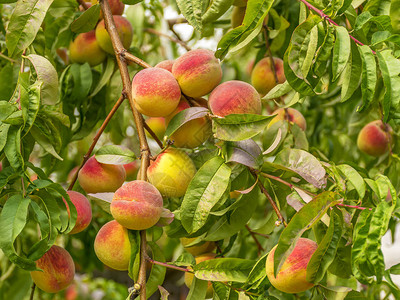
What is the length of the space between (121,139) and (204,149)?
2.09 feet

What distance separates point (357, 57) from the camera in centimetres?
94

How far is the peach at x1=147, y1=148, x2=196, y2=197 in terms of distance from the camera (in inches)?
36.7

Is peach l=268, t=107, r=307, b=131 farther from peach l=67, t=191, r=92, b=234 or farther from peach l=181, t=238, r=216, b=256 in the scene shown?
peach l=67, t=191, r=92, b=234

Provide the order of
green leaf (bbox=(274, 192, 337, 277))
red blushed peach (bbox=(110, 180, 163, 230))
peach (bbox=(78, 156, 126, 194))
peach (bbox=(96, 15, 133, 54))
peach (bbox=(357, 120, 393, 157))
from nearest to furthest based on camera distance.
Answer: green leaf (bbox=(274, 192, 337, 277)) < red blushed peach (bbox=(110, 180, 163, 230)) < peach (bbox=(78, 156, 126, 194)) < peach (bbox=(96, 15, 133, 54)) < peach (bbox=(357, 120, 393, 157))

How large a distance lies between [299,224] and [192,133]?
0.94 ft

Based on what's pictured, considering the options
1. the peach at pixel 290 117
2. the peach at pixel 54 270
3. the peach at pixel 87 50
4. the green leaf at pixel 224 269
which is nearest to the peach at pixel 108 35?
the peach at pixel 87 50

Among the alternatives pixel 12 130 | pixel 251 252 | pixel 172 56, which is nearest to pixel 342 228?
pixel 12 130

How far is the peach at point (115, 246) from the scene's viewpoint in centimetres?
92

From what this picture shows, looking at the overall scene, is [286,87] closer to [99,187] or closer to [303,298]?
[99,187]

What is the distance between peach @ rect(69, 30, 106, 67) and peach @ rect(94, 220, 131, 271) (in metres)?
0.59

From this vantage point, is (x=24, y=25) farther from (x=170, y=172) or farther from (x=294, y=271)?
(x=294, y=271)

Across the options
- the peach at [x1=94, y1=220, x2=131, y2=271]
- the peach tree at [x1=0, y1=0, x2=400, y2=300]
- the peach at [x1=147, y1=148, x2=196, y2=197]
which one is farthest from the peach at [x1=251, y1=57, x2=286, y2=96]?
the peach at [x1=94, y1=220, x2=131, y2=271]

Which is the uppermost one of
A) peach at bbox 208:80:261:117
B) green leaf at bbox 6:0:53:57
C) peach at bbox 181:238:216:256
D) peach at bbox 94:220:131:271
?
green leaf at bbox 6:0:53:57

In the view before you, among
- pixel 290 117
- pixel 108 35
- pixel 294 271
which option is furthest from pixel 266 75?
pixel 294 271
